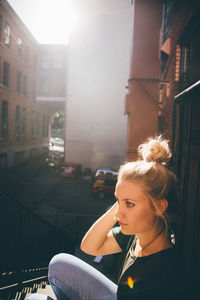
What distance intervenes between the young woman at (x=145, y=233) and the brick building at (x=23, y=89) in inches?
818

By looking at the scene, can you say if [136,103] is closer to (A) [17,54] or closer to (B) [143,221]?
(B) [143,221]

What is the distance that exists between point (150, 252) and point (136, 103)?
4599 mm

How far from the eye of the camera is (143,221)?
1.57 metres

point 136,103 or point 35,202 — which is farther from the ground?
point 136,103

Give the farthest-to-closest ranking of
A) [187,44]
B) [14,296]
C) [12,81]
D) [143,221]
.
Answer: [12,81]
[187,44]
[14,296]
[143,221]

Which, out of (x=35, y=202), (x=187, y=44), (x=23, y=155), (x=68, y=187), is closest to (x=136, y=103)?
(x=187, y=44)

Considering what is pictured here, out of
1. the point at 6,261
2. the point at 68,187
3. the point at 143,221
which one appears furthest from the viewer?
the point at 68,187

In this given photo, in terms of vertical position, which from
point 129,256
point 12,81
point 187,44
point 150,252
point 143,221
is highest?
point 12,81

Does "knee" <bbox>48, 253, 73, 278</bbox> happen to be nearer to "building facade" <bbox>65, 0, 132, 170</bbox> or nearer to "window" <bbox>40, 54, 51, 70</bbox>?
"building facade" <bbox>65, 0, 132, 170</bbox>

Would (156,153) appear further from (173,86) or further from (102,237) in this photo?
(173,86)

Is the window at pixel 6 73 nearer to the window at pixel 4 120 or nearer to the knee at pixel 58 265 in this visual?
the window at pixel 4 120

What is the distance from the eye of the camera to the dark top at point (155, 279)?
1339 mm

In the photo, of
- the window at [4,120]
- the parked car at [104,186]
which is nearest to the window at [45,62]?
the window at [4,120]

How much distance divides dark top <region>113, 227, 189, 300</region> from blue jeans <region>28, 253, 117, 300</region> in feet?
1.82
